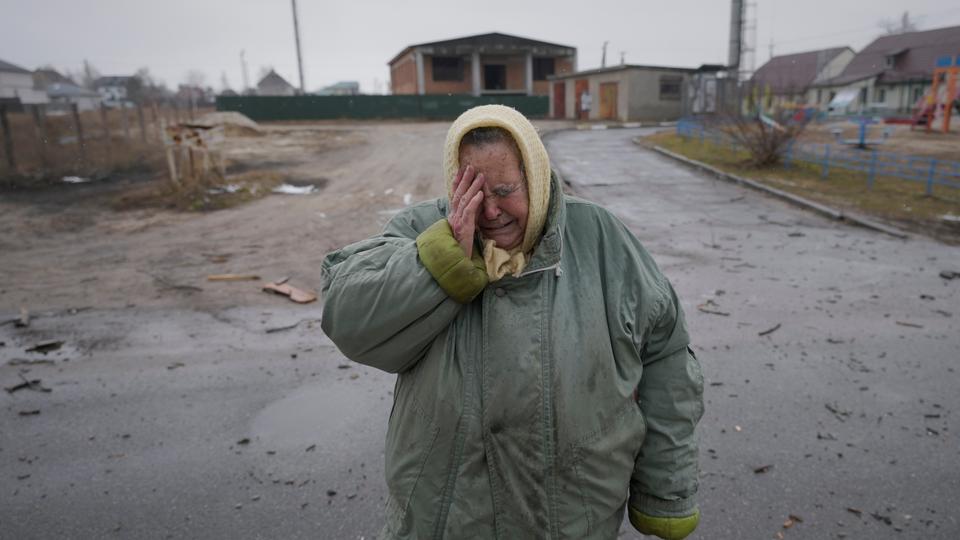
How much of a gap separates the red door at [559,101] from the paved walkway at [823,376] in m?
35.6

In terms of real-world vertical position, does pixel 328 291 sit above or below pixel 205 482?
above

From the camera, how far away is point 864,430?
154 inches

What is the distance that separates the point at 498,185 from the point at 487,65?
163 feet

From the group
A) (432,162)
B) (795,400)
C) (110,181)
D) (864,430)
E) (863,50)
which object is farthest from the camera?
(863,50)

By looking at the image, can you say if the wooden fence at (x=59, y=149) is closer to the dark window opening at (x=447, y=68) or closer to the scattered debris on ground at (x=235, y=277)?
the scattered debris on ground at (x=235, y=277)

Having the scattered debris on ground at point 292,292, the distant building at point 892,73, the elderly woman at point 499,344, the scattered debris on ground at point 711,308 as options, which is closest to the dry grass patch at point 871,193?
the scattered debris on ground at point 711,308

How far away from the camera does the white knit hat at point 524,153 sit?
1631 millimetres

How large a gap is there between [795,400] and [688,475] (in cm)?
283

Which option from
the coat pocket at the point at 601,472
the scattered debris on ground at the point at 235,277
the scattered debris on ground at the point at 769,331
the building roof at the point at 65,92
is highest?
the building roof at the point at 65,92

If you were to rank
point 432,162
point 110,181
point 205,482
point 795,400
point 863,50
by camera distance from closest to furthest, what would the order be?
point 205,482 → point 795,400 → point 110,181 → point 432,162 → point 863,50

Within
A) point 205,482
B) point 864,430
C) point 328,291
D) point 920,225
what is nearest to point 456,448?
point 328,291

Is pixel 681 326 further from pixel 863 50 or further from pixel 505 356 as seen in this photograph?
pixel 863 50

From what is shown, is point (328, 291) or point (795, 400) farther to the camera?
point (795, 400)

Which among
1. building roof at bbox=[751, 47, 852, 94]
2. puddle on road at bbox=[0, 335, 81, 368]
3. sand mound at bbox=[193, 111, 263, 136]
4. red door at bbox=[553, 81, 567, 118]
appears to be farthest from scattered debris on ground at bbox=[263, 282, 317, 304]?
building roof at bbox=[751, 47, 852, 94]
